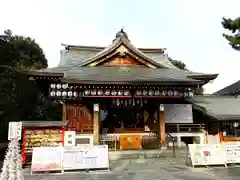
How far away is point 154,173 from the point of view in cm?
1138

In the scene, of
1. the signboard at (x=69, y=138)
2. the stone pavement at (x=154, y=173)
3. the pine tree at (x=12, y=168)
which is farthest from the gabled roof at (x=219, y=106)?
Answer: the pine tree at (x=12, y=168)

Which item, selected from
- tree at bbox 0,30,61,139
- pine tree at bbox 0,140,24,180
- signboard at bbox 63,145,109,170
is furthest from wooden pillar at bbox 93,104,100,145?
tree at bbox 0,30,61,139

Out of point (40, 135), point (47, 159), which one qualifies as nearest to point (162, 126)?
point (40, 135)

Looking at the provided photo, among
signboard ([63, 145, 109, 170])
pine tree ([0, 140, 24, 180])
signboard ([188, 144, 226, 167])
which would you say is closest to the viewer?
pine tree ([0, 140, 24, 180])

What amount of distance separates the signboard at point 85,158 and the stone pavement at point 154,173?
16.8 inches

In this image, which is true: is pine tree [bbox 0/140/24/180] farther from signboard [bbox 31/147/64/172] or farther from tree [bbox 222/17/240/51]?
tree [bbox 222/17/240/51]

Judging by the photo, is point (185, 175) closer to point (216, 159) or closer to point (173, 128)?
point (216, 159)

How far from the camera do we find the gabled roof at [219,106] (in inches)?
713

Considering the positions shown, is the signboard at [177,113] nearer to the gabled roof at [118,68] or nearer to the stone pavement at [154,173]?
the gabled roof at [118,68]

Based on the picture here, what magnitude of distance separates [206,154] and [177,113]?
6.07 meters

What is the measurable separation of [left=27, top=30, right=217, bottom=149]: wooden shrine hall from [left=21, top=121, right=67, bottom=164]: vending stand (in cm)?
310

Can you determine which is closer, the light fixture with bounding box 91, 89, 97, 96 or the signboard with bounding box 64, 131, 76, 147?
the signboard with bounding box 64, 131, 76, 147

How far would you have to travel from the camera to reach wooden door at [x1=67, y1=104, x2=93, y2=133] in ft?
57.1

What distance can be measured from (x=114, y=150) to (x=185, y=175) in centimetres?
683
